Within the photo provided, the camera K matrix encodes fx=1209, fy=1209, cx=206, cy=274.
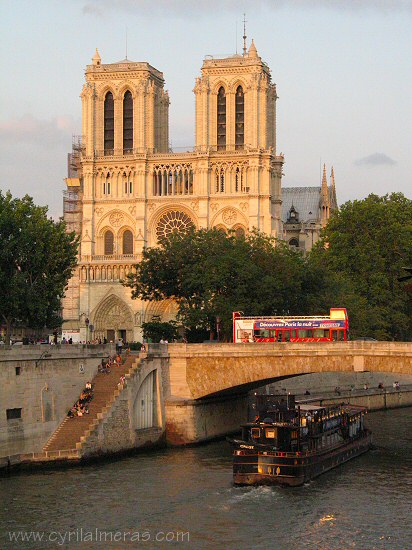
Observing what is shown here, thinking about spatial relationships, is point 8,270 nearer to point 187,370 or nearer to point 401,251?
point 187,370

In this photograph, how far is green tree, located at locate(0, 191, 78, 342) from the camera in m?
70.5

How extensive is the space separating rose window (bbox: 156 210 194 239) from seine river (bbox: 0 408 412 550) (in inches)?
2365

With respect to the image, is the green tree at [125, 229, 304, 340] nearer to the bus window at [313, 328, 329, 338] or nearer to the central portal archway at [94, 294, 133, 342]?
the bus window at [313, 328, 329, 338]

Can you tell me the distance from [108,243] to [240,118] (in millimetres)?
18635

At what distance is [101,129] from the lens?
12531cm

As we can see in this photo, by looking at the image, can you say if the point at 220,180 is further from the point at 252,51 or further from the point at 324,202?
the point at 324,202

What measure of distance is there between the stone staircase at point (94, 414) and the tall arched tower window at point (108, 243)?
53.7 m

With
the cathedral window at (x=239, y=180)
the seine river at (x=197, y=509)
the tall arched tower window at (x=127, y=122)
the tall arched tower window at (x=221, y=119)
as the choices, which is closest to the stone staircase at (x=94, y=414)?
the seine river at (x=197, y=509)

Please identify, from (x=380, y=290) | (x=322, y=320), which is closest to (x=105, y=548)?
(x=322, y=320)

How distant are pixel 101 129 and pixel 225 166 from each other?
47.1 ft

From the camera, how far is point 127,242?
407 feet

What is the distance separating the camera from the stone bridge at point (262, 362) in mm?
67250

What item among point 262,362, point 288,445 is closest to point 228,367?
point 262,362

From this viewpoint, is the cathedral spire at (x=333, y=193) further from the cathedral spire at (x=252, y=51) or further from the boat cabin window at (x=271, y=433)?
the boat cabin window at (x=271, y=433)
